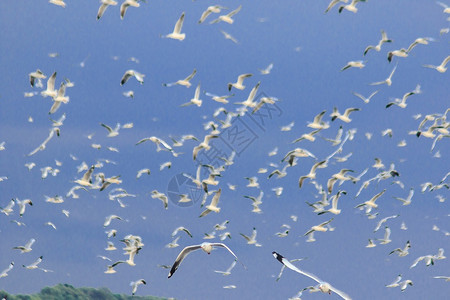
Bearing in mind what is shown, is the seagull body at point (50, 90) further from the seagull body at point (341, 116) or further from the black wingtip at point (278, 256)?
the black wingtip at point (278, 256)

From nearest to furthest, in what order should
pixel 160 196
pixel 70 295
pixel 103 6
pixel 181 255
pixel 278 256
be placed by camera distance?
pixel 278 256 < pixel 181 255 < pixel 103 6 < pixel 160 196 < pixel 70 295

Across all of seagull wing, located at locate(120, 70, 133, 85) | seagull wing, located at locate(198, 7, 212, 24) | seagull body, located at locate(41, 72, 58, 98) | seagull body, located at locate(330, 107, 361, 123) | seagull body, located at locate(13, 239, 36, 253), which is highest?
seagull wing, located at locate(198, 7, 212, 24)

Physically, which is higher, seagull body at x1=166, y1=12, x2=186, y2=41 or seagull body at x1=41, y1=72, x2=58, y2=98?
seagull body at x1=166, y1=12, x2=186, y2=41

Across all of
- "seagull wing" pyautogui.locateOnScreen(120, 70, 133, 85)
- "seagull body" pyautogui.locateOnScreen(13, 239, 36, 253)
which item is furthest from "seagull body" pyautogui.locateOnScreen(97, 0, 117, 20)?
"seagull body" pyautogui.locateOnScreen(13, 239, 36, 253)

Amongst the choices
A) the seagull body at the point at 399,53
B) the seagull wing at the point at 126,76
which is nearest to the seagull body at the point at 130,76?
the seagull wing at the point at 126,76

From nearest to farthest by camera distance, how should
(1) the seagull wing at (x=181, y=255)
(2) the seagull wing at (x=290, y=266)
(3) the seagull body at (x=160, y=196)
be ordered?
(2) the seagull wing at (x=290, y=266), (1) the seagull wing at (x=181, y=255), (3) the seagull body at (x=160, y=196)

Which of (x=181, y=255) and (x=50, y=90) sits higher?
(x=50, y=90)


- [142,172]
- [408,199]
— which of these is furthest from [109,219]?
[408,199]

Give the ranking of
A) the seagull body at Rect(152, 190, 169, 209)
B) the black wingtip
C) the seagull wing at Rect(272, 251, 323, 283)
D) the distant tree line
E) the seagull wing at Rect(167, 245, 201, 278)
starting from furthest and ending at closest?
the distant tree line < the seagull body at Rect(152, 190, 169, 209) < the seagull wing at Rect(167, 245, 201, 278) < the black wingtip < the seagull wing at Rect(272, 251, 323, 283)

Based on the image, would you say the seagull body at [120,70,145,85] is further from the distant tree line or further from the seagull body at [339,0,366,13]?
the distant tree line

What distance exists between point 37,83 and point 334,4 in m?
15.9

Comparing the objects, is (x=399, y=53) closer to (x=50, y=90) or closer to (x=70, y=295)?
(x=50, y=90)

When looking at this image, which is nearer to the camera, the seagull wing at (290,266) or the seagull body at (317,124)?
the seagull wing at (290,266)

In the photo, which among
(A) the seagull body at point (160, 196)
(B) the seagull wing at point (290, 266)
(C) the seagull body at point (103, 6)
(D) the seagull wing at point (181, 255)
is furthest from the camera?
(A) the seagull body at point (160, 196)
